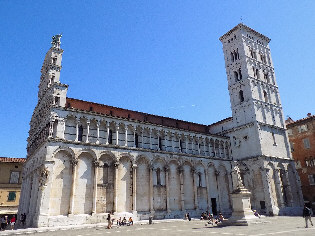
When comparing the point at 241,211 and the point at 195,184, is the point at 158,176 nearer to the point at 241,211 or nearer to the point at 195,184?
the point at 195,184

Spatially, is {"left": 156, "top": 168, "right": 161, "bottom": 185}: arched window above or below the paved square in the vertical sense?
above

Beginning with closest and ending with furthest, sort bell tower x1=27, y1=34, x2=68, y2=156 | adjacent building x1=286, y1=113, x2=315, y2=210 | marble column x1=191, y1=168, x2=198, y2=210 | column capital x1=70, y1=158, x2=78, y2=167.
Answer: column capital x1=70, y1=158, x2=78, y2=167 < bell tower x1=27, y1=34, x2=68, y2=156 < marble column x1=191, y1=168, x2=198, y2=210 < adjacent building x1=286, y1=113, x2=315, y2=210

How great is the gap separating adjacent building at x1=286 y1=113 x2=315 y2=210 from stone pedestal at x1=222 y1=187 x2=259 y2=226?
26538 mm

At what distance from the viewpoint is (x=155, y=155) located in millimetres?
31172

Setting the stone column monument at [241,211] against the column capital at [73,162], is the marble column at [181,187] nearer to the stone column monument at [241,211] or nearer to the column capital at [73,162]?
the stone column monument at [241,211]

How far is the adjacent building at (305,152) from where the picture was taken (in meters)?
40.1

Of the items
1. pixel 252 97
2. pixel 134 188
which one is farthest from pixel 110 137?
pixel 252 97

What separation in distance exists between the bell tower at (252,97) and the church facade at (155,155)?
170 millimetres

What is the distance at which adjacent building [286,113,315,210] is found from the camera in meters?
40.1

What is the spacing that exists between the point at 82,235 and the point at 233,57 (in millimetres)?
38379

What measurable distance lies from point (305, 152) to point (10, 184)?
4852 cm

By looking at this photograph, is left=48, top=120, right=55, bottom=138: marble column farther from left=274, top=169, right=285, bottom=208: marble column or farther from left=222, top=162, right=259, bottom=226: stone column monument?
left=274, top=169, right=285, bottom=208: marble column

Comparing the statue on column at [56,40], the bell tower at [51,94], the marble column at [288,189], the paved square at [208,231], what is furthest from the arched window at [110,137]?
the marble column at [288,189]

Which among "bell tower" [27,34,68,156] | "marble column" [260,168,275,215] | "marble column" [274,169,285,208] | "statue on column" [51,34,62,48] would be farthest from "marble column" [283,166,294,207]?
"statue on column" [51,34,62,48]
